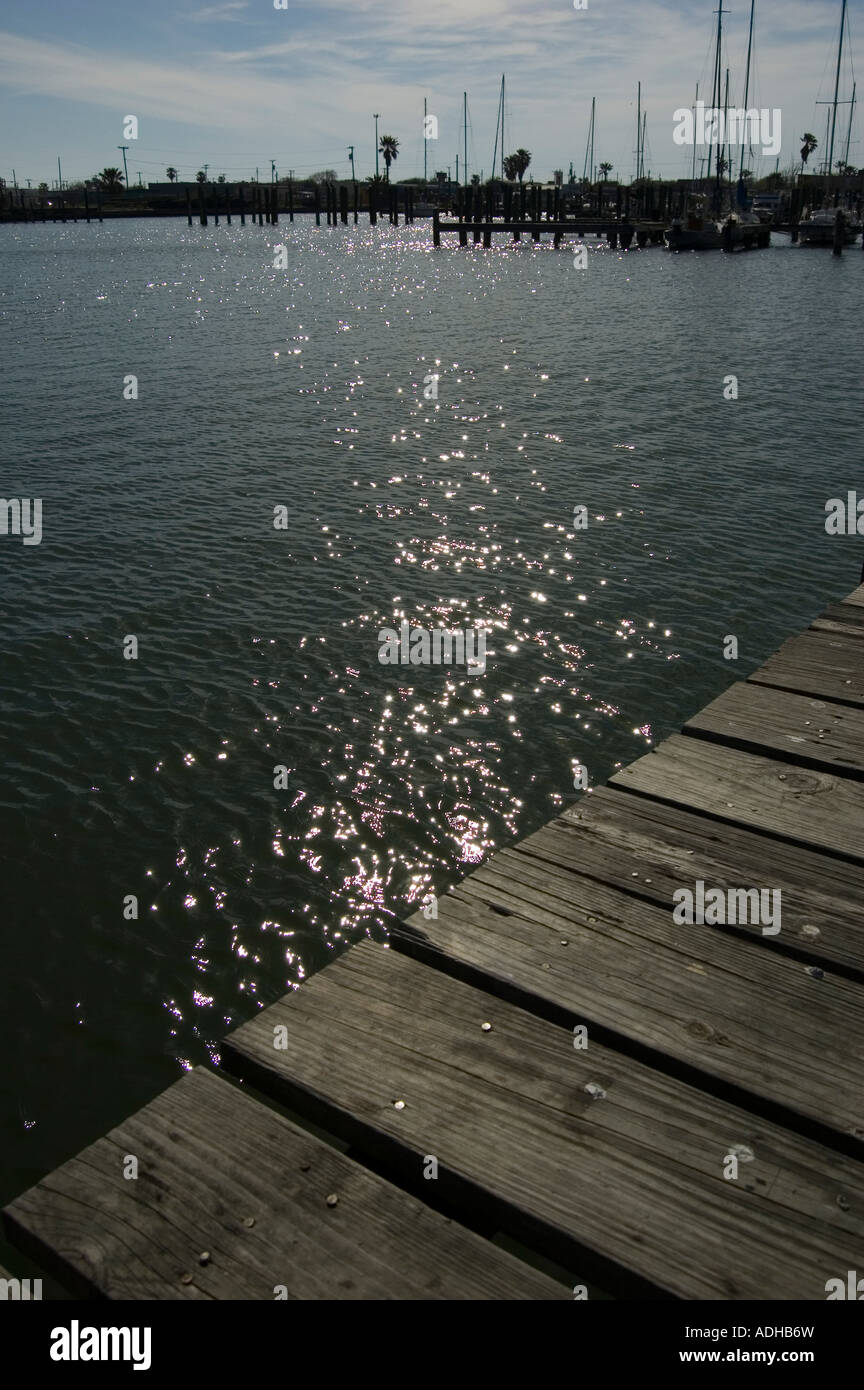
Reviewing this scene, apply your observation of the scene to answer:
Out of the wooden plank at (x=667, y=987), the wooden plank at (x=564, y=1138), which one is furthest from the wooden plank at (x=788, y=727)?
the wooden plank at (x=564, y=1138)

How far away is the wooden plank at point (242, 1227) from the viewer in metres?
2.38

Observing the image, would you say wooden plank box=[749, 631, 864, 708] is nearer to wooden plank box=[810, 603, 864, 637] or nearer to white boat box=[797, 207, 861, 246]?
wooden plank box=[810, 603, 864, 637]

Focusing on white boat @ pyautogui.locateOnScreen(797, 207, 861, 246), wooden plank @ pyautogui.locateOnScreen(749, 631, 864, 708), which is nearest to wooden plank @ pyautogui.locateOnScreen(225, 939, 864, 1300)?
wooden plank @ pyautogui.locateOnScreen(749, 631, 864, 708)

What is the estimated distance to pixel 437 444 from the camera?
60.5 feet

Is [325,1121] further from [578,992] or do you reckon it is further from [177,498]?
[177,498]

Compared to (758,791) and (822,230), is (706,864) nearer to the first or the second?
(758,791)

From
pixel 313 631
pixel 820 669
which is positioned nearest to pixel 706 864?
pixel 820 669

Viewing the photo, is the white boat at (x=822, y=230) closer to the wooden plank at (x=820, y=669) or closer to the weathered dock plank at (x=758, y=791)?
the wooden plank at (x=820, y=669)

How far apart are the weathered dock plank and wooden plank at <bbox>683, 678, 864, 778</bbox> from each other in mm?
68

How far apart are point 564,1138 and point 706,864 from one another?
1.58 m

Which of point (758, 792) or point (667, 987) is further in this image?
point (758, 792)

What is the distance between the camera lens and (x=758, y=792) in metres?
4.57

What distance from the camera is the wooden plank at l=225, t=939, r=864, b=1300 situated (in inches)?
97.0
